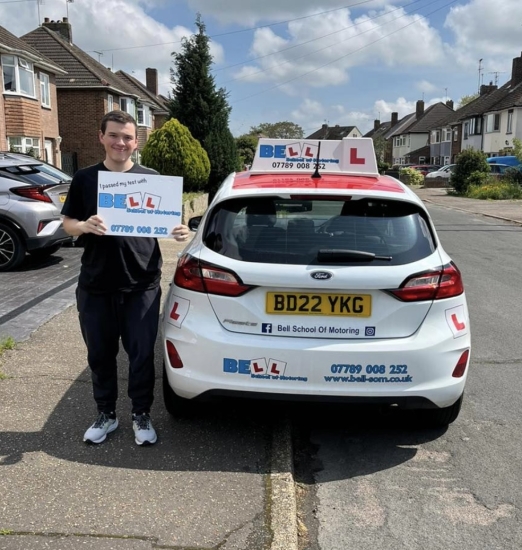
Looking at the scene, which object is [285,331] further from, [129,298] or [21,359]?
[21,359]

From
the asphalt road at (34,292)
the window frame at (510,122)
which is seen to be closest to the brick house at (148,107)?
the asphalt road at (34,292)

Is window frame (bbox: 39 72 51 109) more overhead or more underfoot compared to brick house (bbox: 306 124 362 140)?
more underfoot

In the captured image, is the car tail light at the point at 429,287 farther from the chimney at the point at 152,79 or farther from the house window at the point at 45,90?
the chimney at the point at 152,79

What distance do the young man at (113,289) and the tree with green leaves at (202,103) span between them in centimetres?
1945

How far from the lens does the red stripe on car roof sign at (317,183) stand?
11.6 ft

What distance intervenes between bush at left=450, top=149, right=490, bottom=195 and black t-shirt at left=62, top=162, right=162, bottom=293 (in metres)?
33.2

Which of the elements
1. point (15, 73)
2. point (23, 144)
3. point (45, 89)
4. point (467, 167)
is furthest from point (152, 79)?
point (23, 144)

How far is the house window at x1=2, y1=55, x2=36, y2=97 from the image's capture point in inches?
901

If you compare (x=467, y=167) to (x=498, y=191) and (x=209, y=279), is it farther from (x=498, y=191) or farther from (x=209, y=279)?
(x=209, y=279)

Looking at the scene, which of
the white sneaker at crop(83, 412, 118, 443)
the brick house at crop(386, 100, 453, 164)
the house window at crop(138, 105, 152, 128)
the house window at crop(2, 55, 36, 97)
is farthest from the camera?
the brick house at crop(386, 100, 453, 164)

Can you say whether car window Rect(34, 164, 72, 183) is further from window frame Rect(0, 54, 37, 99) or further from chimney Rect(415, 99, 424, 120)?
chimney Rect(415, 99, 424, 120)

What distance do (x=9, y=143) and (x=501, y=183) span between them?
964 inches

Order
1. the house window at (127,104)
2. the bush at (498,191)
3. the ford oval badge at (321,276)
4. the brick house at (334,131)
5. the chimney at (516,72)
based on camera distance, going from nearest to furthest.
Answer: the ford oval badge at (321,276) → the bush at (498,191) → the house window at (127,104) → the chimney at (516,72) → the brick house at (334,131)

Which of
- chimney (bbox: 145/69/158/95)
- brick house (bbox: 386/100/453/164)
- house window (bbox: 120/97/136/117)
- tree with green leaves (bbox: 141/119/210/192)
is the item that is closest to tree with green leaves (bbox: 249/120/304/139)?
brick house (bbox: 386/100/453/164)
